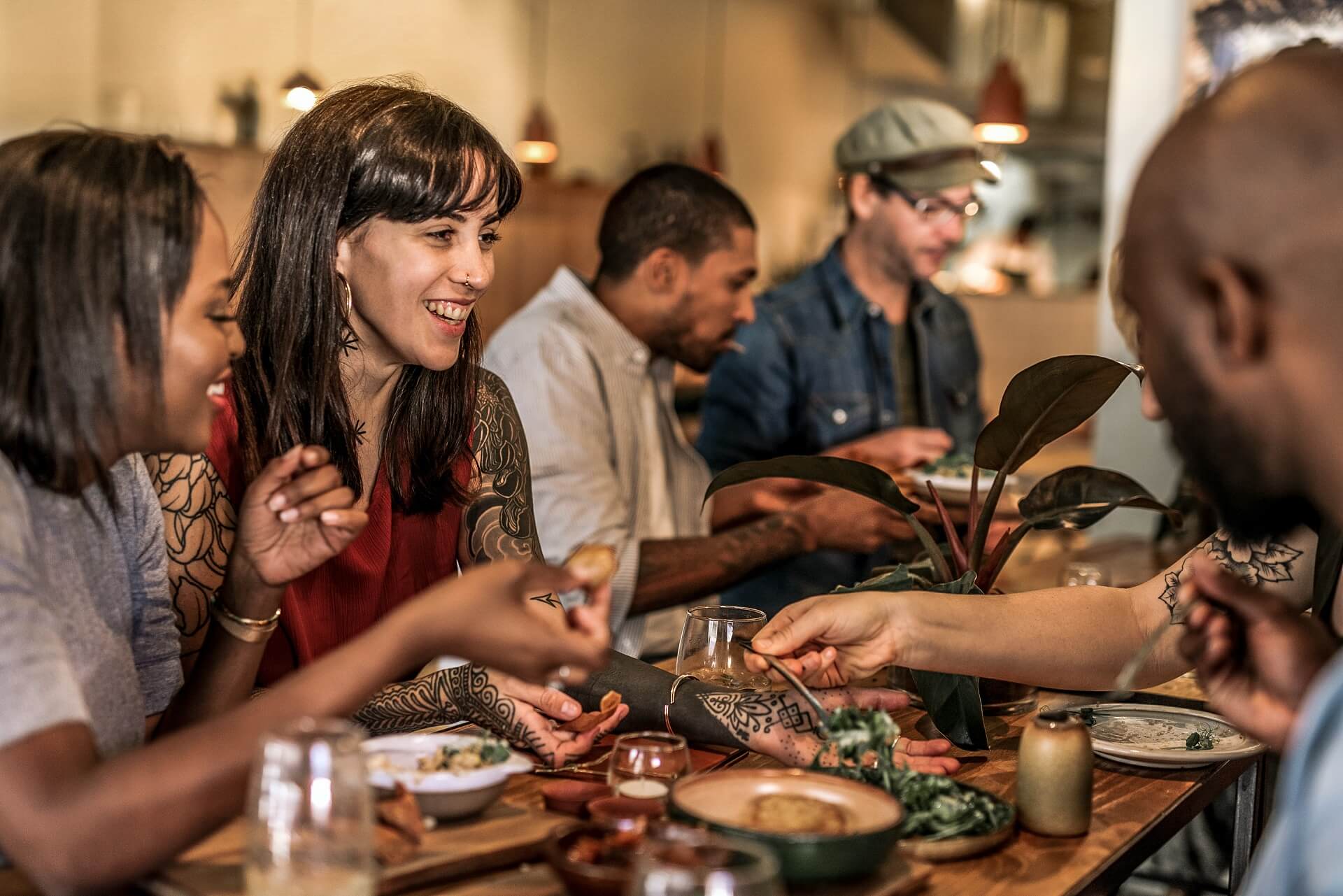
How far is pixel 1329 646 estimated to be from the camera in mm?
1249

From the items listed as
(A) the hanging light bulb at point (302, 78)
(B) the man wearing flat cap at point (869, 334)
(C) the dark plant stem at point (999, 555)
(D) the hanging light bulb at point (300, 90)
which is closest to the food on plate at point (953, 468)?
(B) the man wearing flat cap at point (869, 334)

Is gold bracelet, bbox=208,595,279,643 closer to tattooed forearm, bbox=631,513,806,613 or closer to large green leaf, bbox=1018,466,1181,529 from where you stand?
large green leaf, bbox=1018,466,1181,529

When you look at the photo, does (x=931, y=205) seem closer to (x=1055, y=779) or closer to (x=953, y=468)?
(x=953, y=468)

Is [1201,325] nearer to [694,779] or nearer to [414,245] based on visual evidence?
[694,779]

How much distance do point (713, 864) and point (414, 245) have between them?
1.23 metres

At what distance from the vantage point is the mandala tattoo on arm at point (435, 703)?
1.74 meters

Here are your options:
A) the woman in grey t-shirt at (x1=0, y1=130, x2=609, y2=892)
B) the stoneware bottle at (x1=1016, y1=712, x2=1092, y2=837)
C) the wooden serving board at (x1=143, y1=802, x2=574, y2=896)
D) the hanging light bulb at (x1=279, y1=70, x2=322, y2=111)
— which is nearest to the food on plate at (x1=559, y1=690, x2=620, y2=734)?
the wooden serving board at (x1=143, y1=802, x2=574, y2=896)

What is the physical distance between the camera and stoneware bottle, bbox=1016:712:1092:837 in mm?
1474

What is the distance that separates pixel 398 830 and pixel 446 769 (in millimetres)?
Answer: 133

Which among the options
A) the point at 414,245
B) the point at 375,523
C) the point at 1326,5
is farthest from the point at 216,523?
the point at 1326,5

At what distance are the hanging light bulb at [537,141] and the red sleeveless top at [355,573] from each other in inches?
191

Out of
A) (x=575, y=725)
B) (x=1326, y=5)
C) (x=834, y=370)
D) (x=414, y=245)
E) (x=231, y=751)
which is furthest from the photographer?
(x=1326, y=5)

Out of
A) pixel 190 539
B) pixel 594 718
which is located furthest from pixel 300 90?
pixel 594 718

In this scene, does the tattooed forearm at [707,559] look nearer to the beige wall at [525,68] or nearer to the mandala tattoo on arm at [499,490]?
the mandala tattoo on arm at [499,490]
